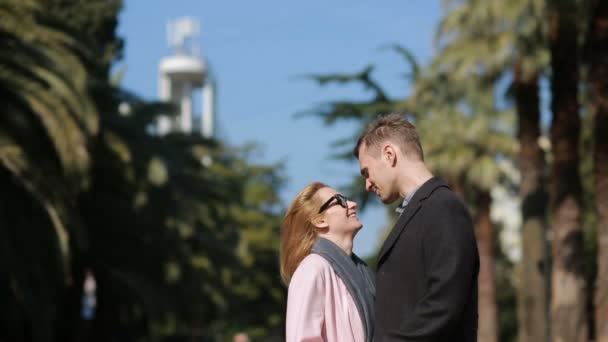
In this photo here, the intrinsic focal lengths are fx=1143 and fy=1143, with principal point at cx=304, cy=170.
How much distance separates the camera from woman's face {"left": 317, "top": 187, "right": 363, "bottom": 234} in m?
5.16

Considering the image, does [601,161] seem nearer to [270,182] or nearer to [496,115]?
[496,115]

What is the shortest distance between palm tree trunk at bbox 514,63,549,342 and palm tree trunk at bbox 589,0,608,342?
12.3ft

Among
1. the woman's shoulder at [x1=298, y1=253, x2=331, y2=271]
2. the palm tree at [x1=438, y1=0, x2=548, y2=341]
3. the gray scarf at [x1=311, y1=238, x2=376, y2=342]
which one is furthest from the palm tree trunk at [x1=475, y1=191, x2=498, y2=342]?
the woman's shoulder at [x1=298, y1=253, x2=331, y2=271]

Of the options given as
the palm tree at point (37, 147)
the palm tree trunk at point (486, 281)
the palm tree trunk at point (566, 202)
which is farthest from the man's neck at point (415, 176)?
the palm tree trunk at point (486, 281)

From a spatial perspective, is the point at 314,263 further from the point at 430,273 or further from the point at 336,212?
the point at 430,273

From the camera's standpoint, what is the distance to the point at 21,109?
18.4 m

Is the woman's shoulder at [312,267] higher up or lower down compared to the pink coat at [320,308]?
higher up

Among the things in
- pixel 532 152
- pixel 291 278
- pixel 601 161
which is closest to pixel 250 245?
pixel 532 152

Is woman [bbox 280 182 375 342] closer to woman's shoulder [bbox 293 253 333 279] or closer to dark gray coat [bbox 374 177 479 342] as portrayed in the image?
woman's shoulder [bbox 293 253 333 279]

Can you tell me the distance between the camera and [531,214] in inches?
762

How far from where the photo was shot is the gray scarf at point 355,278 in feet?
15.7

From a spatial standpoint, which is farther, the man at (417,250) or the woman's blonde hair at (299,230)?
the woman's blonde hair at (299,230)

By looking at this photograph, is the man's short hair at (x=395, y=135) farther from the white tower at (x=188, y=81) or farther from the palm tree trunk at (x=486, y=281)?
the white tower at (x=188, y=81)

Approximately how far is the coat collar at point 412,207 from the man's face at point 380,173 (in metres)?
0.11
